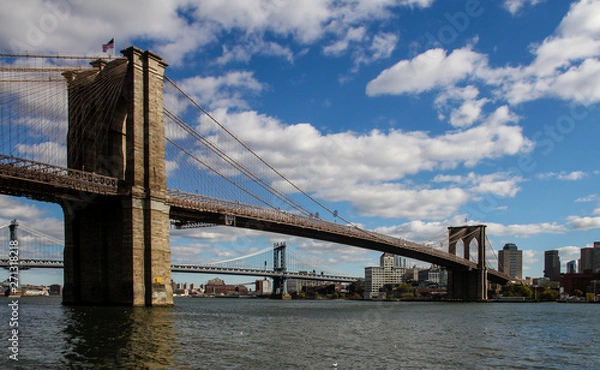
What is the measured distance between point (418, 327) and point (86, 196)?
27839mm

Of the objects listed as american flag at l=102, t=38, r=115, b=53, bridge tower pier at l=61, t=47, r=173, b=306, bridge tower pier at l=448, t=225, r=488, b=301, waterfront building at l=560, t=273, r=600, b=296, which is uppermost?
american flag at l=102, t=38, r=115, b=53

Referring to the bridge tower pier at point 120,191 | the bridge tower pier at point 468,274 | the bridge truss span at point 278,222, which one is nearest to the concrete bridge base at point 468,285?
the bridge tower pier at point 468,274

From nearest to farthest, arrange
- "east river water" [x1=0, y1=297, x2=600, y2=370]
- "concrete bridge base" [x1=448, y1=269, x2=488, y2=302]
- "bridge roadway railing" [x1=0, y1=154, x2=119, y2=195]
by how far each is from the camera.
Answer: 1. "east river water" [x1=0, y1=297, x2=600, y2=370]
2. "bridge roadway railing" [x1=0, y1=154, x2=119, y2=195]
3. "concrete bridge base" [x1=448, y1=269, x2=488, y2=302]

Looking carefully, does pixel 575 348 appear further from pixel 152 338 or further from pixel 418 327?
pixel 152 338

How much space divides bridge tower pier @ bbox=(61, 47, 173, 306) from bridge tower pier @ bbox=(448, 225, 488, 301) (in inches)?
3183

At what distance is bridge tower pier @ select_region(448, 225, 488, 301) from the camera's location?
114812 millimetres

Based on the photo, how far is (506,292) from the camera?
135000 mm

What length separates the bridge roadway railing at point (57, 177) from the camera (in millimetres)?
41375

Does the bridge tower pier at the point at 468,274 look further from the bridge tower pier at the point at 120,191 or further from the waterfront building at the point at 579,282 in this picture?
the bridge tower pier at the point at 120,191

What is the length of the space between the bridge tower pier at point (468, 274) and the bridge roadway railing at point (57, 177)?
85475 mm

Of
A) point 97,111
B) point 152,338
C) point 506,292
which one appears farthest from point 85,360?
point 506,292

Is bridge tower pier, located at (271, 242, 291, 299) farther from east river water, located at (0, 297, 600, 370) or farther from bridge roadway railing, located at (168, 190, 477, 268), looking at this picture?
east river water, located at (0, 297, 600, 370)

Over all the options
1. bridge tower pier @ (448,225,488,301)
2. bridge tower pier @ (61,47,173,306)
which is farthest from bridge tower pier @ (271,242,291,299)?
bridge tower pier @ (61,47,173,306)

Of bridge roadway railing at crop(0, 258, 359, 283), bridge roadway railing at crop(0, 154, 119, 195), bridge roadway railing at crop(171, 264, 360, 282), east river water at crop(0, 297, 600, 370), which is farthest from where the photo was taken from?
bridge roadway railing at crop(171, 264, 360, 282)
